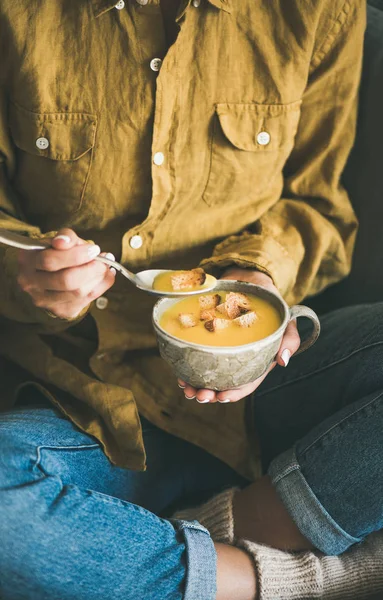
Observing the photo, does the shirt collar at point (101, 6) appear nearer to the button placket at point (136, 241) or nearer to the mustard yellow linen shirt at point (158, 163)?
the mustard yellow linen shirt at point (158, 163)

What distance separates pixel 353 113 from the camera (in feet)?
3.56

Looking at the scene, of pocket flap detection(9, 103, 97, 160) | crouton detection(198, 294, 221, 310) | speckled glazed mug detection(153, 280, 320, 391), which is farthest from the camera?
pocket flap detection(9, 103, 97, 160)

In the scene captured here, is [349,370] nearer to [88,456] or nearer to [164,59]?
[88,456]

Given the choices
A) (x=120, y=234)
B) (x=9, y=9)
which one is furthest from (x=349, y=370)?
(x=9, y=9)

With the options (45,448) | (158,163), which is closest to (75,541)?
(45,448)

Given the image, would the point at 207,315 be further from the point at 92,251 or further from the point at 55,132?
the point at 55,132

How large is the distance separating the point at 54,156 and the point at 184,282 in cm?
29

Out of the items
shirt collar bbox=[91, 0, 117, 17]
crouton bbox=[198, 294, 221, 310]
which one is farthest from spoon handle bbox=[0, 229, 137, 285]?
shirt collar bbox=[91, 0, 117, 17]

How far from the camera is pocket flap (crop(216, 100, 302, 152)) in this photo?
38.9 inches

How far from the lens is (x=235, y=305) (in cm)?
82

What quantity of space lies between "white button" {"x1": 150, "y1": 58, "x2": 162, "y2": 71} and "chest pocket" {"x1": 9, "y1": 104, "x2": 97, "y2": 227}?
11 centimetres

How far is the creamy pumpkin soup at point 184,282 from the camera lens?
0.85 metres

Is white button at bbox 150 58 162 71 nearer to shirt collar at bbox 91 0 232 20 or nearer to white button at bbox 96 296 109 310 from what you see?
shirt collar at bbox 91 0 232 20

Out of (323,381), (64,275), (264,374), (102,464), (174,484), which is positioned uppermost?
(64,275)
